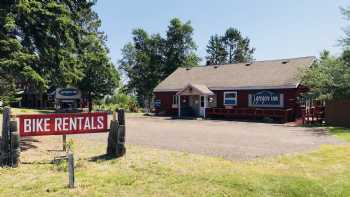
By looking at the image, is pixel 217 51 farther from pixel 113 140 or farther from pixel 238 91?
pixel 113 140

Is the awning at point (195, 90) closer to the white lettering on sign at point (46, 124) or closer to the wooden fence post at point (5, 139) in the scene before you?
the white lettering on sign at point (46, 124)

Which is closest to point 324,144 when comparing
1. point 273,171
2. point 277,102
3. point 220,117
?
point 273,171

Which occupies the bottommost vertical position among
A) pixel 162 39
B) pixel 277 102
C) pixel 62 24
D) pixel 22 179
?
pixel 22 179

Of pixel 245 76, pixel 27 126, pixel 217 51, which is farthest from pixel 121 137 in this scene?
pixel 217 51

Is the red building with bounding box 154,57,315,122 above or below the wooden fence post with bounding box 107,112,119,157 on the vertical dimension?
above

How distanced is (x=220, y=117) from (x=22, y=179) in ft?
82.3

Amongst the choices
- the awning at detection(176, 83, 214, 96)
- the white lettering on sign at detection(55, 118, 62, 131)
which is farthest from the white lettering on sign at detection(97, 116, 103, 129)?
the awning at detection(176, 83, 214, 96)

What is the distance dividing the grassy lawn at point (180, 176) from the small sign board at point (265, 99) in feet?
58.4

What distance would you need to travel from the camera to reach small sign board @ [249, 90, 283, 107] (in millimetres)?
28734

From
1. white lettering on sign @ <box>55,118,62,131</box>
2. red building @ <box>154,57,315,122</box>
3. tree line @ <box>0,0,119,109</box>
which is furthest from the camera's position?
red building @ <box>154,57,315,122</box>

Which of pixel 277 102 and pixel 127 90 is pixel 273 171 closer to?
pixel 277 102

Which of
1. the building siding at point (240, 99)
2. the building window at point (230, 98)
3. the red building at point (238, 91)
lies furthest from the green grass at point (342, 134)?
the building window at point (230, 98)

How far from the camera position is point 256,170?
8.95 meters

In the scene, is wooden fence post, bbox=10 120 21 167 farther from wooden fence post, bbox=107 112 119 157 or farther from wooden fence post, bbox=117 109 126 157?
wooden fence post, bbox=117 109 126 157
